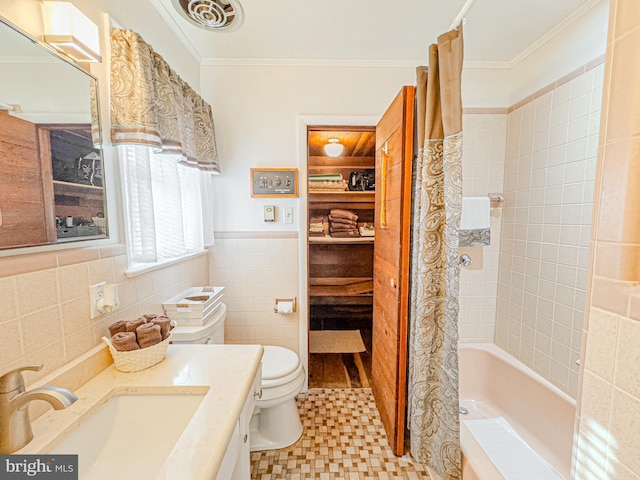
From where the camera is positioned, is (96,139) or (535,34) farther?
(535,34)

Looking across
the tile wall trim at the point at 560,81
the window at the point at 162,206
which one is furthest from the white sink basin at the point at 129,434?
the tile wall trim at the point at 560,81

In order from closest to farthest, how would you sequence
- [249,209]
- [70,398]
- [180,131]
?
1. [70,398]
2. [180,131]
3. [249,209]

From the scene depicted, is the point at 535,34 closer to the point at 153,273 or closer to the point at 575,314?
the point at 575,314

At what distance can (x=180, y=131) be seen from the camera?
1309 mm

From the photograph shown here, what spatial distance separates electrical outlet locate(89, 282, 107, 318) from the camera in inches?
34.8

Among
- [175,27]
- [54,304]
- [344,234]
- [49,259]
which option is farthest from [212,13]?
[344,234]

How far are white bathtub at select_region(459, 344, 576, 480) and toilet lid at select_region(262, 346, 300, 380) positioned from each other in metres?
0.92

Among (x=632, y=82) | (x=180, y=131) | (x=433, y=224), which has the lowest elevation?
(x=433, y=224)

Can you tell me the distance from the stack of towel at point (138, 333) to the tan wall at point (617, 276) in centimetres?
117

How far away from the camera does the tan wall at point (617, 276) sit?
45cm

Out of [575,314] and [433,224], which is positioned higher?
[433,224]

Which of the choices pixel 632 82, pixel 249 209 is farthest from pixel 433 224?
pixel 249 209

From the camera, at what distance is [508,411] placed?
5.45 feet

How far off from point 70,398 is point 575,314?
80.7 inches
